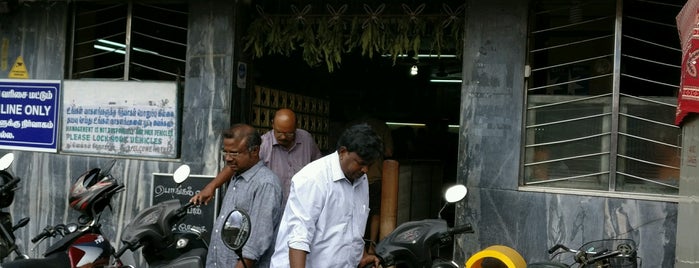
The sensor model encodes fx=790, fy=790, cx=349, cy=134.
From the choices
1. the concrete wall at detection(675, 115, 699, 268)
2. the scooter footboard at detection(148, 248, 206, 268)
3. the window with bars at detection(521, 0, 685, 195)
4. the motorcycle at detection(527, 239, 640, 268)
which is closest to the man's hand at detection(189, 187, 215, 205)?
the scooter footboard at detection(148, 248, 206, 268)

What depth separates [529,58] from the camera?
7.26 meters

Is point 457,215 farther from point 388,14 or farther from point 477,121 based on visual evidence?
point 388,14

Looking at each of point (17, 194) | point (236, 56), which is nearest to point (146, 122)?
point (236, 56)

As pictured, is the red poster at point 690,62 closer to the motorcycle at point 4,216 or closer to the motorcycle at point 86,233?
the motorcycle at point 86,233

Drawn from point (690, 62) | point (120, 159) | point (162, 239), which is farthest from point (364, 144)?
point (120, 159)

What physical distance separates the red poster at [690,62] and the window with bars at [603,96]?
142cm

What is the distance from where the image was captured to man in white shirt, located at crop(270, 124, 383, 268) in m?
4.08

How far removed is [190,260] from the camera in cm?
483

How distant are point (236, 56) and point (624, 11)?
3.81m

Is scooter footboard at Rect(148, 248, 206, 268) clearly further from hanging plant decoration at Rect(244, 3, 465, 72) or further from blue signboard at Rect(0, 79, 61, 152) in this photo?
blue signboard at Rect(0, 79, 61, 152)

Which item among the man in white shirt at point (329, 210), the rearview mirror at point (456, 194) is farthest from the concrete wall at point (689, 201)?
the man in white shirt at point (329, 210)

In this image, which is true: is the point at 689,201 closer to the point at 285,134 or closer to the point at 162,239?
the point at 285,134

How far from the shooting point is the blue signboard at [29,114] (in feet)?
29.0

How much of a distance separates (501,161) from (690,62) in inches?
93.7
